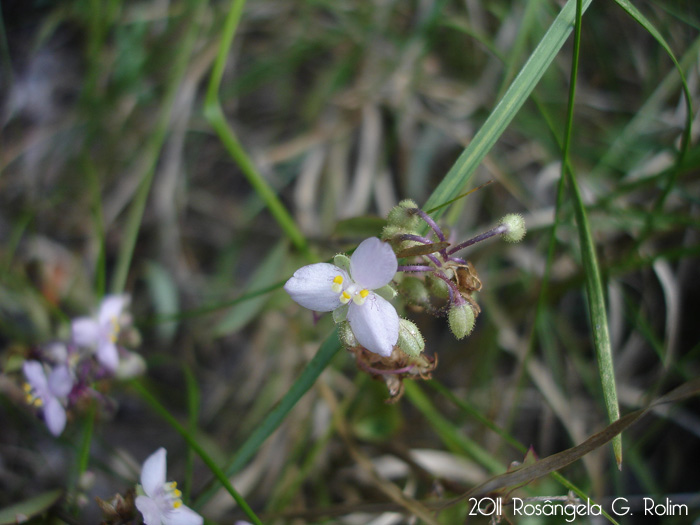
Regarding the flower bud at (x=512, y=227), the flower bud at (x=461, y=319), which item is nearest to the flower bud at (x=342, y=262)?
the flower bud at (x=461, y=319)

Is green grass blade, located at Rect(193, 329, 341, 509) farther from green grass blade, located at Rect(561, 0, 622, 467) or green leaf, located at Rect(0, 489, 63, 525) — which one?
green grass blade, located at Rect(561, 0, 622, 467)

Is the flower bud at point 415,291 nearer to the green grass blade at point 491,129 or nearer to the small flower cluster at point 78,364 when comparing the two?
the green grass blade at point 491,129

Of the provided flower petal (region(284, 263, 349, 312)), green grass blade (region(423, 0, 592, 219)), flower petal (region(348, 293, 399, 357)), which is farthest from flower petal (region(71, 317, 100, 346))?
green grass blade (region(423, 0, 592, 219))

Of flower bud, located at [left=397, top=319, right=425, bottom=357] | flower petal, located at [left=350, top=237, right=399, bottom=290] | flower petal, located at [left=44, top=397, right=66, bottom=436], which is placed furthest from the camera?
flower petal, located at [left=44, top=397, right=66, bottom=436]

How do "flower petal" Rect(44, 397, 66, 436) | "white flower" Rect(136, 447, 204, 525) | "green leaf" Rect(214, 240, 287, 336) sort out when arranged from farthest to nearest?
"green leaf" Rect(214, 240, 287, 336), "flower petal" Rect(44, 397, 66, 436), "white flower" Rect(136, 447, 204, 525)

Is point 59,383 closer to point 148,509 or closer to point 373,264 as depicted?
point 148,509

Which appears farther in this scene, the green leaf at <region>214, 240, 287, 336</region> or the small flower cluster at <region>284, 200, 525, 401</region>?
the green leaf at <region>214, 240, 287, 336</region>
